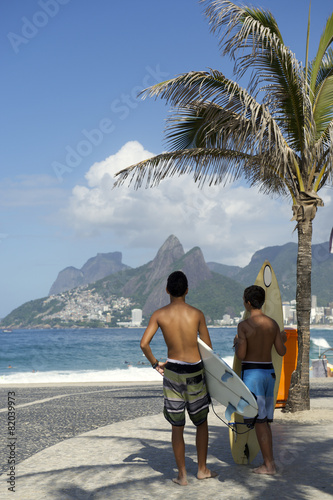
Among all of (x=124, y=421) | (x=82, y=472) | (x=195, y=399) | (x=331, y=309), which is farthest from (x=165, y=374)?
(x=331, y=309)

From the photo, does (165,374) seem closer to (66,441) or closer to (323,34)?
(66,441)

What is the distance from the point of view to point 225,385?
4.25 metres

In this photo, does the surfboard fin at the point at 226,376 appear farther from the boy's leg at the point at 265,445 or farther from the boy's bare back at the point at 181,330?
the boy's leg at the point at 265,445

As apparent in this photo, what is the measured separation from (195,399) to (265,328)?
875mm

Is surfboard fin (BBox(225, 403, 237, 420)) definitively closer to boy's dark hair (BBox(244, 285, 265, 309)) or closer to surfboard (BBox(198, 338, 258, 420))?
surfboard (BBox(198, 338, 258, 420))

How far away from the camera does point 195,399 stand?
13.6ft

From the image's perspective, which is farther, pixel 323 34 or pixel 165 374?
pixel 323 34

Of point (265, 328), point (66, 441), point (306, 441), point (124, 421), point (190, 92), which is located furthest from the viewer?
point (190, 92)

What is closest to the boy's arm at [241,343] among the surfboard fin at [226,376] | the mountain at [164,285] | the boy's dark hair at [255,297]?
the boy's dark hair at [255,297]

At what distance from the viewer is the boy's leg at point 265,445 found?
14.5 feet

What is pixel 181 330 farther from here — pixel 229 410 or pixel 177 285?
pixel 229 410

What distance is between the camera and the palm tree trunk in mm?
7875

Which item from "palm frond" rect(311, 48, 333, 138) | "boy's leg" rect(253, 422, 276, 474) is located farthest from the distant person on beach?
"palm frond" rect(311, 48, 333, 138)

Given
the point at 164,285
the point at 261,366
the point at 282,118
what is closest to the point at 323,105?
the point at 282,118
